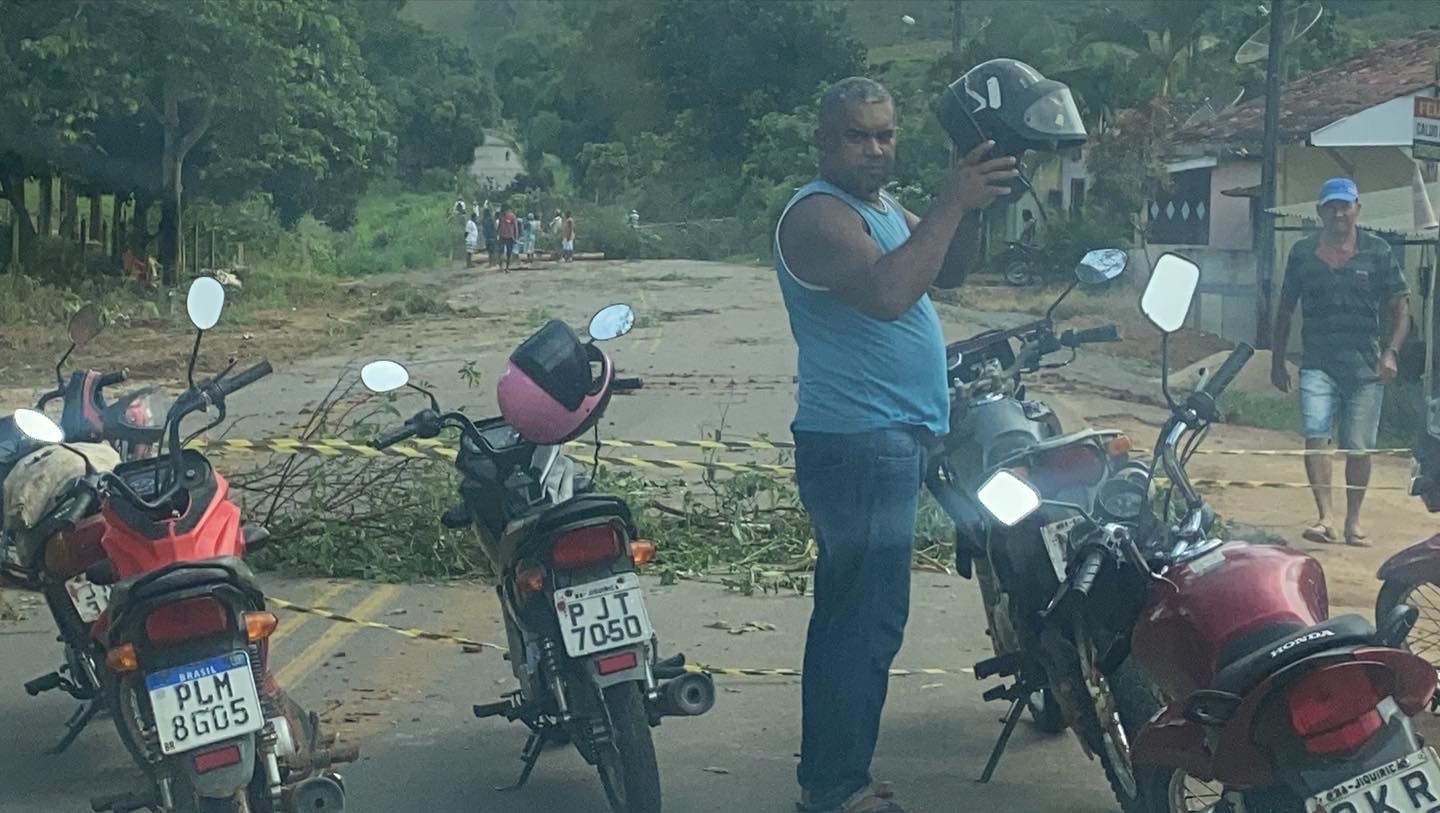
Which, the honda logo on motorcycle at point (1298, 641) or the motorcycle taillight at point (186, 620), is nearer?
the honda logo on motorcycle at point (1298, 641)

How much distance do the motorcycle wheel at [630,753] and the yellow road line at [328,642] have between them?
7.12 ft

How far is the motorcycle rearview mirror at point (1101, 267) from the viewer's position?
16.5ft

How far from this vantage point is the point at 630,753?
15.6 ft

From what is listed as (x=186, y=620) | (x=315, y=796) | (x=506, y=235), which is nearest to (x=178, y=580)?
(x=186, y=620)

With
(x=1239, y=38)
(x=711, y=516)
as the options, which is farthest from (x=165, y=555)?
(x=1239, y=38)

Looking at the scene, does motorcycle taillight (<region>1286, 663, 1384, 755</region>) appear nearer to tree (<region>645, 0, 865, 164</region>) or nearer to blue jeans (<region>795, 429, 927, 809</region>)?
blue jeans (<region>795, 429, 927, 809</region>)

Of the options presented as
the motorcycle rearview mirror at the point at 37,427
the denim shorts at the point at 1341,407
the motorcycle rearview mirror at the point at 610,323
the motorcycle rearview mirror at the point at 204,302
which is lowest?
the denim shorts at the point at 1341,407

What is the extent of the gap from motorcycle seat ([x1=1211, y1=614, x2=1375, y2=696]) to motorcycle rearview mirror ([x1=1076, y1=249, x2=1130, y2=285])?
176 centimetres

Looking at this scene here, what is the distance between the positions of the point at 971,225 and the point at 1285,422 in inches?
437

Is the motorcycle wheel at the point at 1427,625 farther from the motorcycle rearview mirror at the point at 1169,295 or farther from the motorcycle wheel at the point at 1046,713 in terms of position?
the motorcycle rearview mirror at the point at 1169,295

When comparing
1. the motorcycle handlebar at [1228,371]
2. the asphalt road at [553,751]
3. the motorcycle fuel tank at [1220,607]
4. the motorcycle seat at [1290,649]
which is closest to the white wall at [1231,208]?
the asphalt road at [553,751]

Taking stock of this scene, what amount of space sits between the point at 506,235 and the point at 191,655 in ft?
146

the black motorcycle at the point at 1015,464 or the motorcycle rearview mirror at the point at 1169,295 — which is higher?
the motorcycle rearview mirror at the point at 1169,295

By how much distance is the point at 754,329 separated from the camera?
25.2 metres
